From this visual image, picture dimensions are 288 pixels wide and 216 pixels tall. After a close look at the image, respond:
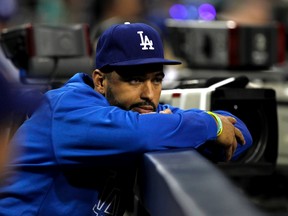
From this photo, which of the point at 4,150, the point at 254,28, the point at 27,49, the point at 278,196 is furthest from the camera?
the point at 254,28

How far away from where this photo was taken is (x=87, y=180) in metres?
3.03

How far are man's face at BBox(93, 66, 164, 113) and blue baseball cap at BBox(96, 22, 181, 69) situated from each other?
39 mm

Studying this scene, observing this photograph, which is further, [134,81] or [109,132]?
[134,81]

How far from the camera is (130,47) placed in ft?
10.2

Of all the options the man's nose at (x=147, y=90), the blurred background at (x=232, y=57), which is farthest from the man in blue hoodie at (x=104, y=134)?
the blurred background at (x=232, y=57)

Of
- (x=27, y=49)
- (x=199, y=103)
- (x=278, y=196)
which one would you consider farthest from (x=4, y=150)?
(x=278, y=196)

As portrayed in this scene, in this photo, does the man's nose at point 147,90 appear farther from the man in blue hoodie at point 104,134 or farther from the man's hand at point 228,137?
the man's hand at point 228,137

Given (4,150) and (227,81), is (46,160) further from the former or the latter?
(227,81)

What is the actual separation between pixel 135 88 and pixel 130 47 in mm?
145

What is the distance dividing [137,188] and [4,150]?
1258 millimetres

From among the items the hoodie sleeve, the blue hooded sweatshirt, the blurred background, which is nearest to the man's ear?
the blue hooded sweatshirt

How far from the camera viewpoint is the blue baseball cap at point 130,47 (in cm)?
309

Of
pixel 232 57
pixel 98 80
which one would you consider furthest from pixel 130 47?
pixel 232 57

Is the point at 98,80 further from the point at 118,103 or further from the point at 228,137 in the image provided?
the point at 228,137
